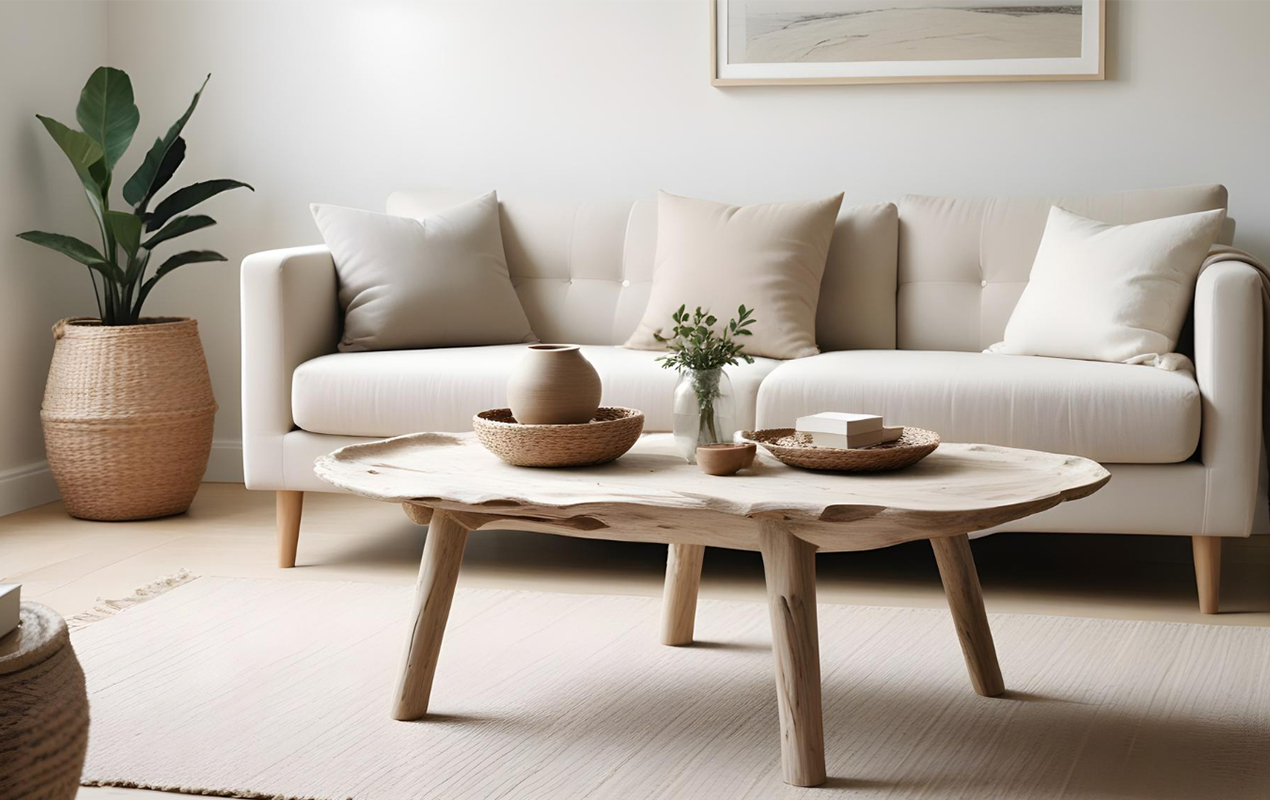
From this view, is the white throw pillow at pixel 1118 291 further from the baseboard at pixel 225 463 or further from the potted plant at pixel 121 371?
the baseboard at pixel 225 463

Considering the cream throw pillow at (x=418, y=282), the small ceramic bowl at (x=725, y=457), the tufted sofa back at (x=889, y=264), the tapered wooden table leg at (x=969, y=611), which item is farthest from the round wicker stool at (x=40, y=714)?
the tufted sofa back at (x=889, y=264)

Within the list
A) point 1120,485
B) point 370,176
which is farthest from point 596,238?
point 1120,485

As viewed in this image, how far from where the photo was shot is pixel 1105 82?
12.0 feet

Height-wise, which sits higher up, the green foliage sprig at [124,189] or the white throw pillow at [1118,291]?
the green foliage sprig at [124,189]

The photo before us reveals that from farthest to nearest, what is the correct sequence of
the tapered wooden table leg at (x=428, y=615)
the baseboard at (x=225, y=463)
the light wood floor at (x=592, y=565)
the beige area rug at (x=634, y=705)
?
the baseboard at (x=225, y=463), the light wood floor at (x=592, y=565), the tapered wooden table leg at (x=428, y=615), the beige area rug at (x=634, y=705)

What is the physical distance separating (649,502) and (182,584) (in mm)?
1573

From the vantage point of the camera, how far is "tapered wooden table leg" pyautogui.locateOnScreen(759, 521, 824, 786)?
180cm

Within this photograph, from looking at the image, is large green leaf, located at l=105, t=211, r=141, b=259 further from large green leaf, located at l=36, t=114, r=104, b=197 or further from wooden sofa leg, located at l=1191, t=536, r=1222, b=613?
wooden sofa leg, located at l=1191, t=536, r=1222, b=613

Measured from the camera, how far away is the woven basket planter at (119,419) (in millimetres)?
3588

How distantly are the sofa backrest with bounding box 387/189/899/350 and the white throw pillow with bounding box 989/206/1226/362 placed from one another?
0.46 metres

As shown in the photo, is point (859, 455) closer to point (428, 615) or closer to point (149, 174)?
point (428, 615)

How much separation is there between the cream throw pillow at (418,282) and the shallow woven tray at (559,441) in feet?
4.50

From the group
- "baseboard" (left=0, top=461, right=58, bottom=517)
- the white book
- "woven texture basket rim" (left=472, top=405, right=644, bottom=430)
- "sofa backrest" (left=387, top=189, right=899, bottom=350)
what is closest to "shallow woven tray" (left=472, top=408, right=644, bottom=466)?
"woven texture basket rim" (left=472, top=405, right=644, bottom=430)

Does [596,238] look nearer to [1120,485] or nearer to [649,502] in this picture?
[1120,485]
